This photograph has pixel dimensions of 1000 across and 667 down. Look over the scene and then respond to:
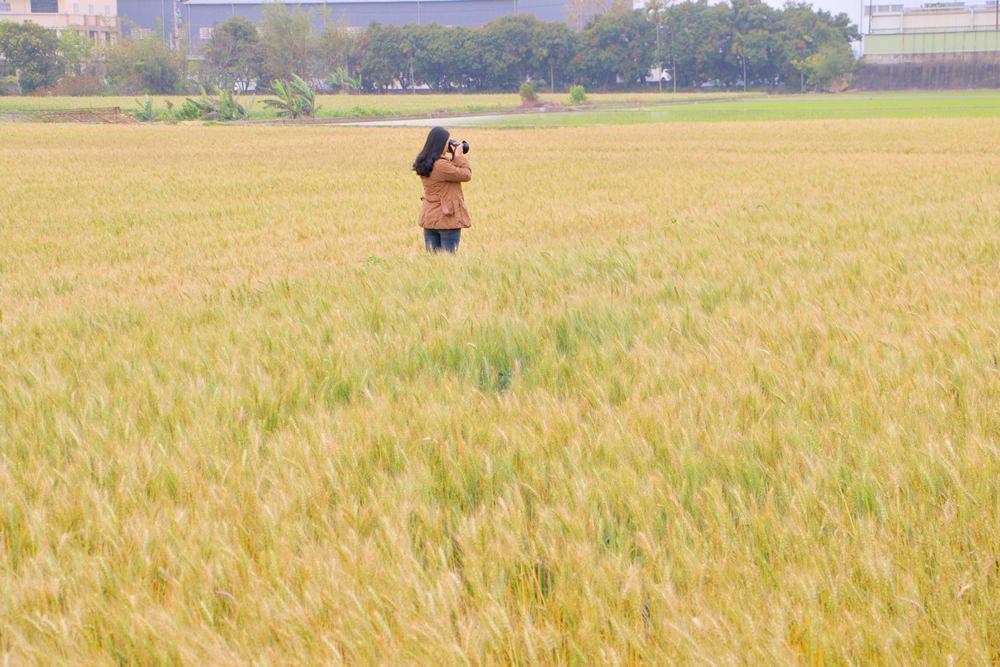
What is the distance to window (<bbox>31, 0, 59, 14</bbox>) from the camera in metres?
169

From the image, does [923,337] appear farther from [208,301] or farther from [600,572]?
[208,301]

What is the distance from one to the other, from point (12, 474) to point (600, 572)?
7.11ft

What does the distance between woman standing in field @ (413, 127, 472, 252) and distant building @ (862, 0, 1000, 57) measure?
129872 millimetres

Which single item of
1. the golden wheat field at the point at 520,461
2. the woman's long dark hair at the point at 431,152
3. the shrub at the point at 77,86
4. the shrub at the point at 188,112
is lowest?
the golden wheat field at the point at 520,461

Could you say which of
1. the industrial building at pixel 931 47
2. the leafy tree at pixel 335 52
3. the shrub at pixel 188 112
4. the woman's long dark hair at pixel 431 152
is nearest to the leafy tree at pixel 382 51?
the leafy tree at pixel 335 52

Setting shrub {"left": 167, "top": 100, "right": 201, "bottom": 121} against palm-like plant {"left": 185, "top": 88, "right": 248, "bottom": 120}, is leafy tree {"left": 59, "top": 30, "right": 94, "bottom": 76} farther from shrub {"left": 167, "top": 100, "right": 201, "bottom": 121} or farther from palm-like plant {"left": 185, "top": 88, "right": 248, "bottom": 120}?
shrub {"left": 167, "top": 100, "right": 201, "bottom": 121}

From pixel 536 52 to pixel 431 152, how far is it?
401 ft

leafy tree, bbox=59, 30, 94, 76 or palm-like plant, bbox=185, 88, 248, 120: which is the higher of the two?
leafy tree, bbox=59, 30, 94, 76

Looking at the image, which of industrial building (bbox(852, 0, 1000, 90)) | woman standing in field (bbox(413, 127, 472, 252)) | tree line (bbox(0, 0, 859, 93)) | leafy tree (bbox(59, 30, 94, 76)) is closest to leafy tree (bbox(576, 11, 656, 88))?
tree line (bbox(0, 0, 859, 93))

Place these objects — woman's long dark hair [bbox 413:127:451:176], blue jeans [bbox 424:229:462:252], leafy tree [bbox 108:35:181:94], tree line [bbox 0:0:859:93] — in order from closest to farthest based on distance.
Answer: woman's long dark hair [bbox 413:127:451:176], blue jeans [bbox 424:229:462:252], leafy tree [bbox 108:35:181:94], tree line [bbox 0:0:859:93]

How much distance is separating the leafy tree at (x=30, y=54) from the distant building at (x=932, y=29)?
9343cm

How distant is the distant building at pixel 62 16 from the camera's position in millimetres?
165750

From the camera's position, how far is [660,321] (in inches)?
230

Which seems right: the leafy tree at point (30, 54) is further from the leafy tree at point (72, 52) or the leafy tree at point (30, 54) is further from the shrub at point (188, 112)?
the shrub at point (188, 112)
